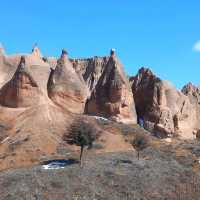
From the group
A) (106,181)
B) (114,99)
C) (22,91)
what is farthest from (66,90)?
(106,181)

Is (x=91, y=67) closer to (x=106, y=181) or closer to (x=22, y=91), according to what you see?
(x=22, y=91)

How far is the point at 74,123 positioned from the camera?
6788cm

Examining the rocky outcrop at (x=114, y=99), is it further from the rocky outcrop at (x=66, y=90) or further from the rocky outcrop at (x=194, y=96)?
the rocky outcrop at (x=194, y=96)

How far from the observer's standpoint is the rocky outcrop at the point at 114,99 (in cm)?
7556

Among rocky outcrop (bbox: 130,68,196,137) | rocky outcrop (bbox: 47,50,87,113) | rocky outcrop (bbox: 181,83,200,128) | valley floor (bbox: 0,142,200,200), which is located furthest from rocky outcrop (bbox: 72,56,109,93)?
valley floor (bbox: 0,142,200,200)

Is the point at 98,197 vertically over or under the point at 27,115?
under

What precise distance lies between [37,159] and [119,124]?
1898 cm

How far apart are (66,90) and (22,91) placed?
736cm

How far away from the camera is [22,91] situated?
6769 centimetres

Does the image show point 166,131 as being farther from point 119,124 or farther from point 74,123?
point 74,123

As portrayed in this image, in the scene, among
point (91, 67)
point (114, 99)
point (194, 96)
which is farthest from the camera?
point (91, 67)

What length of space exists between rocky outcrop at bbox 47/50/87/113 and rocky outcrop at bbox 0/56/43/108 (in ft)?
15.0

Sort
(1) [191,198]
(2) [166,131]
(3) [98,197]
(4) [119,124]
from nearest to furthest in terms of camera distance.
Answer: (3) [98,197]
(1) [191,198]
(4) [119,124]
(2) [166,131]

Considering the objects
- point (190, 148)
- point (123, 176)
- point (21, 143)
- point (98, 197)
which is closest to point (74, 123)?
point (21, 143)
